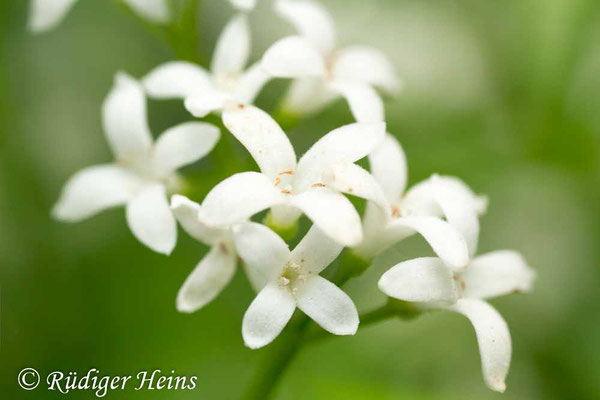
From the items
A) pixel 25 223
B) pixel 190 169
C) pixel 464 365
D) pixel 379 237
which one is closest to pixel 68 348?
pixel 25 223

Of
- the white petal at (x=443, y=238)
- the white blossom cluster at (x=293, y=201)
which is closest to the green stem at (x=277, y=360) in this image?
the white blossom cluster at (x=293, y=201)

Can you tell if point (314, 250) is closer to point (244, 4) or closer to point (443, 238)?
point (443, 238)

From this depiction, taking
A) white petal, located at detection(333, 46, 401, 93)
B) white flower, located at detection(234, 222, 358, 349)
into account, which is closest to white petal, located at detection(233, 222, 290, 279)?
white flower, located at detection(234, 222, 358, 349)

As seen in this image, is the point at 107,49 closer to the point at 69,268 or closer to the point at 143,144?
the point at 69,268

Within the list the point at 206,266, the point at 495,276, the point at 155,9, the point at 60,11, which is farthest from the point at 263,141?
the point at 60,11

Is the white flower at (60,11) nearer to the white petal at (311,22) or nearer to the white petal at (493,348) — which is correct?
the white petal at (311,22)

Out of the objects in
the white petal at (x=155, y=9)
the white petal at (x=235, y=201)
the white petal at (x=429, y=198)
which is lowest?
the white petal at (x=429, y=198)

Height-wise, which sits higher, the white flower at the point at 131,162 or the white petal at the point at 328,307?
the white flower at the point at 131,162
